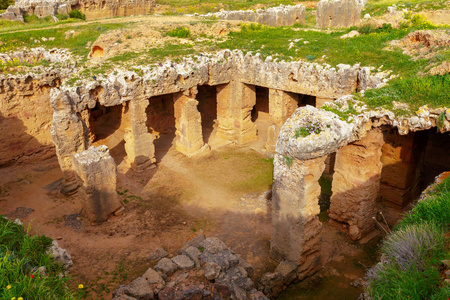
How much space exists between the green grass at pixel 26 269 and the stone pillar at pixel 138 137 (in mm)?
7907

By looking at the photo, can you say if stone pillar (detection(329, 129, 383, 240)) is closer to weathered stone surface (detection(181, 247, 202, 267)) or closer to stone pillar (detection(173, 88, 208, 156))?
weathered stone surface (detection(181, 247, 202, 267))

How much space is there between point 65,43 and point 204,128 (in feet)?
24.8

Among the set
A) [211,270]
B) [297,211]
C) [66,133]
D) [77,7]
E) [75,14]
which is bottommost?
[211,270]

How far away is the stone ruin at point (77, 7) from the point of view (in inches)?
908

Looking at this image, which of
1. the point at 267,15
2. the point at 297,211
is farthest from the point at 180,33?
the point at 297,211

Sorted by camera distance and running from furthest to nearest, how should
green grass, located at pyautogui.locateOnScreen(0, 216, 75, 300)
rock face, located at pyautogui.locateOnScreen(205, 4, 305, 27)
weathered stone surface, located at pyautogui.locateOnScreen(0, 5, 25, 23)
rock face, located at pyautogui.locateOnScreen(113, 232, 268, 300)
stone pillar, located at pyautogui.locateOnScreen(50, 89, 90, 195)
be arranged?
weathered stone surface, located at pyautogui.locateOnScreen(0, 5, 25, 23)
rock face, located at pyautogui.locateOnScreen(205, 4, 305, 27)
stone pillar, located at pyautogui.locateOnScreen(50, 89, 90, 195)
rock face, located at pyautogui.locateOnScreen(113, 232, 268, 300)
green grass, located at pyautogui.locateOnScreen(0, 216, 75, 300)

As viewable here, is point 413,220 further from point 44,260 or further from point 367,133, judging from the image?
point 44,260

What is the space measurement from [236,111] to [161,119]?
4065 mm

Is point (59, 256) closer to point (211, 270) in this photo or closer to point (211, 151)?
point (211, 270)

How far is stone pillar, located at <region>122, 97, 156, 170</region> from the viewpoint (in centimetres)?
1382

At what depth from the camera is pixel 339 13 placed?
2103cm

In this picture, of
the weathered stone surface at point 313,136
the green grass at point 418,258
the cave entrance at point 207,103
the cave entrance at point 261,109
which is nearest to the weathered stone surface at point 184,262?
the weathered stone surface at point 313,136

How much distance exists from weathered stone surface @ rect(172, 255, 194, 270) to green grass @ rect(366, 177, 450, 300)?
355cm

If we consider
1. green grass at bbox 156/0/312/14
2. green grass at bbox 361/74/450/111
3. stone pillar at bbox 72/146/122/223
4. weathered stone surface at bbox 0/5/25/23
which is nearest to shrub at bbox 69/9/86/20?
weathered stone surface at bbox 0/5/25/23
